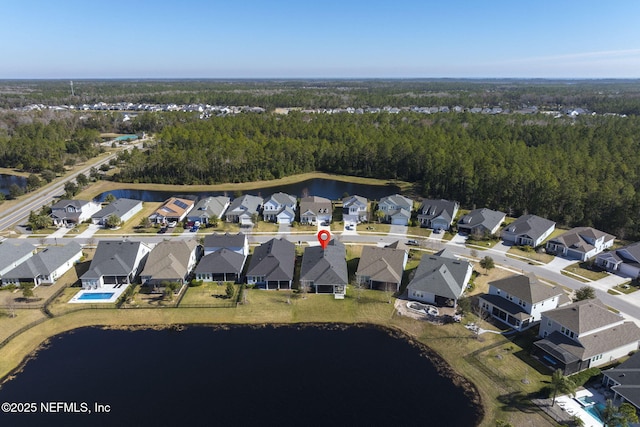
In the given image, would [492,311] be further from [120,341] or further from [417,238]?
[120,341]

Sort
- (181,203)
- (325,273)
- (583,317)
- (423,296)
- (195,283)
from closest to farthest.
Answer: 1. (583,317)
2. (423,296)
3. (325,273)
4. (195,283)
5. (181,203)

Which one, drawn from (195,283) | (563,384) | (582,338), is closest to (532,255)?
(582,338)

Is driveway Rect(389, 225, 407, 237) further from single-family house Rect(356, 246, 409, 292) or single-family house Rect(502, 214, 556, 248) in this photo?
single-family house Rect(502, 214, 556, 248)

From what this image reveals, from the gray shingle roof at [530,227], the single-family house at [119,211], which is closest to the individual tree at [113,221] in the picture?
the single-family house at [119,211]

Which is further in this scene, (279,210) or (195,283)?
(279,210)

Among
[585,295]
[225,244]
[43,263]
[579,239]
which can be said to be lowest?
[43,263]

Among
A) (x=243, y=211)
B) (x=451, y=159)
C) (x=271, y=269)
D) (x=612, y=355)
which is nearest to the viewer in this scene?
(x=612, y=355)

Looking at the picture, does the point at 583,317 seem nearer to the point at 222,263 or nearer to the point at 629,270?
the point at 629,270

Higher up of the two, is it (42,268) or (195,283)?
(42,268)

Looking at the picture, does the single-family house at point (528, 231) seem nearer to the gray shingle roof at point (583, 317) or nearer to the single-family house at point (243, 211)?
the gray shingle roof at point (583, 317)
